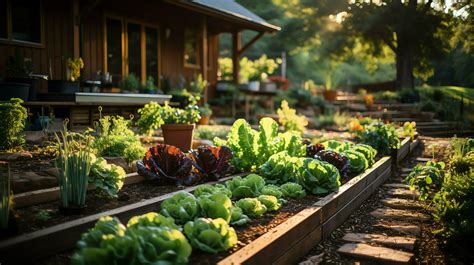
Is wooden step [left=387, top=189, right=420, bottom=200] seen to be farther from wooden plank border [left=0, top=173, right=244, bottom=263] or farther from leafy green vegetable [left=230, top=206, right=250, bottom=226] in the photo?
wooden plank border [left=0, top=173, right=244, bottom=263]

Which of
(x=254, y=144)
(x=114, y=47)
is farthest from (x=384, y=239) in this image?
(x=114, y=47)

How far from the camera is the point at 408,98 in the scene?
605 inches

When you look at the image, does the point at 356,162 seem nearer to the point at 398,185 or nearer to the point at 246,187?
the point at 398,185

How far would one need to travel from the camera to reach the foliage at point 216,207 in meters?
3.00

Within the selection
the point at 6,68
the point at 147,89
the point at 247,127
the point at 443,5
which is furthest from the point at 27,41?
the point at 443,5

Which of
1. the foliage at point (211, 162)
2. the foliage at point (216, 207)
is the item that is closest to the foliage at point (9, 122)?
the foliage at point (211, 162)

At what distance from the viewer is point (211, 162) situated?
4438mm

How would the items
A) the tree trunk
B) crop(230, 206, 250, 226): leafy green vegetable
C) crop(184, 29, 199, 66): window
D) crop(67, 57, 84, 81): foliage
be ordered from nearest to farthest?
crop(230, 206, 250, 226): leafy green vegetable < crop(67, 57, 84, 81): foliage < crop(184, 29, 199, 66): window < the tree trunk

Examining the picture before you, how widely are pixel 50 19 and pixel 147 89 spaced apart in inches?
100

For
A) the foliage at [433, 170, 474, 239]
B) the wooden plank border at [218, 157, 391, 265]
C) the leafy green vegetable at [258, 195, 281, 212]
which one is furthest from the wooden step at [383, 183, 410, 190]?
the leafy green vegetable at [258, 195, 281, 212]

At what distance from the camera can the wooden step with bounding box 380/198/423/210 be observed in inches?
184

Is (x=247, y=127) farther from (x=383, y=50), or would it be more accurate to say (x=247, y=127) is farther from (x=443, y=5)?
(x=383, y=50)

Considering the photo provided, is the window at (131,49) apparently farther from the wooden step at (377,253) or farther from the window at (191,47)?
the wooden step at (377,253)

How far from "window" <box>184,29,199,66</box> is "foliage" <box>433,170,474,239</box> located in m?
10.2
